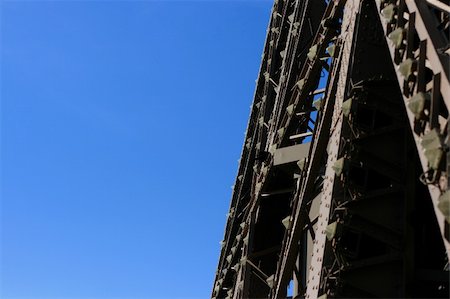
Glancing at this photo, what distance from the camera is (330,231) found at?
8773 mm

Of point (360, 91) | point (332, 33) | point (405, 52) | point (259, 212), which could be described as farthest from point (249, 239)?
point (405, 52)

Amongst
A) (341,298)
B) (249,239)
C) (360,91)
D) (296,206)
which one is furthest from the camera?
(249,239)

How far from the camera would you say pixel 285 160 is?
14.1m

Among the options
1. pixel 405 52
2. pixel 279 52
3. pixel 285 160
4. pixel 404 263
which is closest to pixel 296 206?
pixel 285 160

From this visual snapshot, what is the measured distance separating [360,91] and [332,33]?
3.31 metres

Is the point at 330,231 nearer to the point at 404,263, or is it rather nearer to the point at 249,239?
the point at 404,263

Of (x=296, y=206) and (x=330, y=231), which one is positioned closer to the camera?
(x=330, y=231)

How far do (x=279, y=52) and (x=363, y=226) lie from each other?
12485mm

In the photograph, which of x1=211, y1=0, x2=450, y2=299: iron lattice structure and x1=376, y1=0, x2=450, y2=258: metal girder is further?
x1=211, y1=0, x2=450, y2=299: iron lattice structure

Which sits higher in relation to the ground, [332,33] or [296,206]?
[332,33]

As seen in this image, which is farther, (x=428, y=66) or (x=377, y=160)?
(x=377, y=160)

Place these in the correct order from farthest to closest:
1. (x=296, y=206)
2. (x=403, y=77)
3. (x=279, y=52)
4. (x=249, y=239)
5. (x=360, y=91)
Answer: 1. (x=279, y=52)
2. (x=249, y=239)
3. (x=296, y=206)
4. (x=360, y=91)
5. (x=403, y=77)

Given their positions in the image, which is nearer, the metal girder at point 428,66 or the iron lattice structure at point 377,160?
the metal girder at point 428,66

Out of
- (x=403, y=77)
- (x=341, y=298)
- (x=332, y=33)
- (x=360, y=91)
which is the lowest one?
(x=341, y=298)
